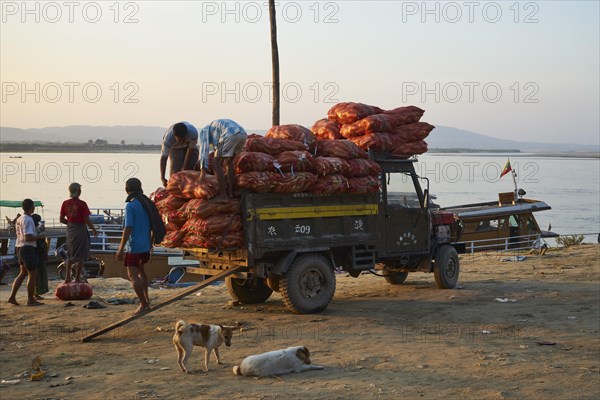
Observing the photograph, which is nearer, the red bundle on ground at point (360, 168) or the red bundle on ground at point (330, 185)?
the red bundle on ground at point (330, 185)

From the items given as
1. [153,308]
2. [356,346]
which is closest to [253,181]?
[153,308]

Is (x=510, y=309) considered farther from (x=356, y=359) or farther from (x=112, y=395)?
(x=112, y=395)

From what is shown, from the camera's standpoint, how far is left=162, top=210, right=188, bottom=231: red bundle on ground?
35.8ft

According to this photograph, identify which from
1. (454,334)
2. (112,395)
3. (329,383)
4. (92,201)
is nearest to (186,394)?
(112,395)

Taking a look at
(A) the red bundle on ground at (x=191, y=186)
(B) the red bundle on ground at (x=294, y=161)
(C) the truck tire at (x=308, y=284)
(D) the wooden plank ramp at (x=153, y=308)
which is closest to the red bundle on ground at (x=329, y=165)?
(B) the red bundle on ground at (x=294, y=161)

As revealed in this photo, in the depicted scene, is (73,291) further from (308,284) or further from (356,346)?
(356,346)

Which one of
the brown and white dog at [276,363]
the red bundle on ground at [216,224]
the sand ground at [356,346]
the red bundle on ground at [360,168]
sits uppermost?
Result: the red bundle on ground at [360,168]

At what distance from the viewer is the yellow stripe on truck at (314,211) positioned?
10.8m

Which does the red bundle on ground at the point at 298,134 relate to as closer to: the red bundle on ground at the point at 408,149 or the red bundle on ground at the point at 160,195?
the red bundle on ground at the point at 408,149

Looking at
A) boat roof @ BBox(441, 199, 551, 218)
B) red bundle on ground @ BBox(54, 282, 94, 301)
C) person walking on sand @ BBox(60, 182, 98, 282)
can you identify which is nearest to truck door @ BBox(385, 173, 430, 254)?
person walking on sand @ BBox(60, 182, 98, 282)

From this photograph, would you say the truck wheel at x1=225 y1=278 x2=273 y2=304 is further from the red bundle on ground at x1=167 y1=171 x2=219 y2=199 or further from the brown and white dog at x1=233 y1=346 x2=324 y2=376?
the brown and white dog at x1=233 y1=346 x2=324 y2=376

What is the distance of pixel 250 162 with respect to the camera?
10641 mm

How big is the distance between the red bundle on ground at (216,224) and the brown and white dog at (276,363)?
9.09ft

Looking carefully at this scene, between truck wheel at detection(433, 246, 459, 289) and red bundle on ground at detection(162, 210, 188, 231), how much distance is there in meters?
4.97
